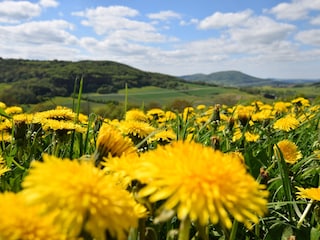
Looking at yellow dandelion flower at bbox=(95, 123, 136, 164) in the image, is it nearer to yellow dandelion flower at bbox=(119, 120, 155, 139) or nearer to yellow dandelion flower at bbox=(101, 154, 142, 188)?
yellow dandelion flower at bbox=(101, 154, 142, 188)

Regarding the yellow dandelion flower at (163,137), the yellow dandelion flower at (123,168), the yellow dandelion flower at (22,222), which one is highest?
the yellow dandelion flower at (123,168)

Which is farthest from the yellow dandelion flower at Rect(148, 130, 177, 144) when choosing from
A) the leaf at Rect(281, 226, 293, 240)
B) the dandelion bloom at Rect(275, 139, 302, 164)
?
the leaf at Rect(281, 226, 293, 240)

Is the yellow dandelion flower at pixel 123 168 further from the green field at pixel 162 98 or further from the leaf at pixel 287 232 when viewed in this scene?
the green field at pixel 162 98

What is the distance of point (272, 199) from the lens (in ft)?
8.21

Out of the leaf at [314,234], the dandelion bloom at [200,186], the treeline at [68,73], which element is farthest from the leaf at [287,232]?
the treeline at [68,73]

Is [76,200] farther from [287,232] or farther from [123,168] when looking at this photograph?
[287,232]

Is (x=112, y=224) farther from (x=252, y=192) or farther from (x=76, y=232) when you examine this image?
(x=252, y=192)

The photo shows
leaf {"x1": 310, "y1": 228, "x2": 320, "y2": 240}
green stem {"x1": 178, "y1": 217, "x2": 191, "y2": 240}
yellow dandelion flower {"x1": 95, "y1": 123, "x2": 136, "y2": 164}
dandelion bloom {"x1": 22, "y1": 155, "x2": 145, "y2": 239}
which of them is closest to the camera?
dandelion bloom {"x1": 22, "y1": 155, "x2": 145, "y2": 239}

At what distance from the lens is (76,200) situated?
2.69 ft

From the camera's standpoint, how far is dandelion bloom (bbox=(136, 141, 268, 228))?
87 centimetres

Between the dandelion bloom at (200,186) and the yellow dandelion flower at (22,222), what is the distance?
0.22 m

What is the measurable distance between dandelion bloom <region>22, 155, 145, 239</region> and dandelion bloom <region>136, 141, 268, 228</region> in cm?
Result: 9

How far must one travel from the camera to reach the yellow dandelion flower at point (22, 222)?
33.0 inches

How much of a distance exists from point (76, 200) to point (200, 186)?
10.7 inches
